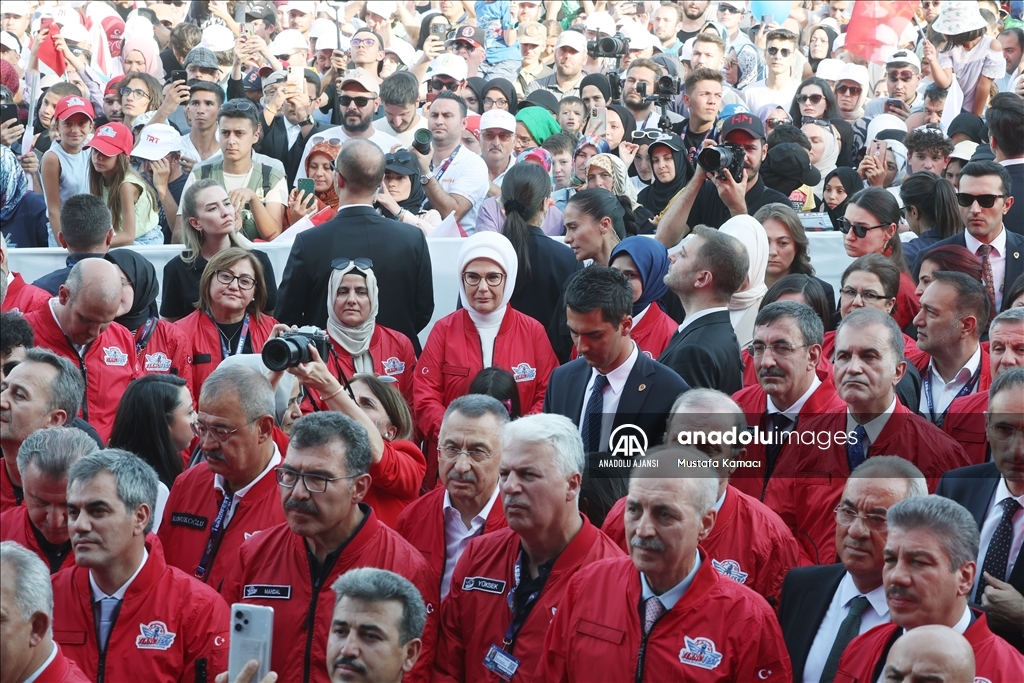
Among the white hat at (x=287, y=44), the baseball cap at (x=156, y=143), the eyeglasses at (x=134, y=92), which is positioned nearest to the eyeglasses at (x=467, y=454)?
the baseball cap at (x=156, y=143)

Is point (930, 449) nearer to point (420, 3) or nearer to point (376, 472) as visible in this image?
point (376, 472)

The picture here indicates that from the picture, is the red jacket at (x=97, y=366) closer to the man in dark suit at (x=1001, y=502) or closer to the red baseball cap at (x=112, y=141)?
the red baseball cap at (x=112, y=141)

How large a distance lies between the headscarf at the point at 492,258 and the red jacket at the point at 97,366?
5.37ft

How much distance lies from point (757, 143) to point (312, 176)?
2724 mm

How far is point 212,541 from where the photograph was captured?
4.81 metres

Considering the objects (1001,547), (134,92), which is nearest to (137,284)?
(1001,547)

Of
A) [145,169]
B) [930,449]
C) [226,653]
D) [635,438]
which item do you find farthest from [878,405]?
[145,169]

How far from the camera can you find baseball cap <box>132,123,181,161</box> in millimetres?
8805

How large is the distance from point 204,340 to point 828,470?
3.13m

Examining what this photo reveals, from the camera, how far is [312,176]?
830 centimetres

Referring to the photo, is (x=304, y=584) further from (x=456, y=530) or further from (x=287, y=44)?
(x=287, y=44)

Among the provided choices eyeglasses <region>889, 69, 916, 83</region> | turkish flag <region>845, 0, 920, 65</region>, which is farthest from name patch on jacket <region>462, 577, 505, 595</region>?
turkish flag <region>845, 0, 920, 65</region>

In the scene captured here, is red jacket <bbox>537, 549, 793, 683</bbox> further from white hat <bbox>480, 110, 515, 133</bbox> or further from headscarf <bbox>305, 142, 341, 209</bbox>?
white hat <bbox>480, 110, 515, 133</bbox>

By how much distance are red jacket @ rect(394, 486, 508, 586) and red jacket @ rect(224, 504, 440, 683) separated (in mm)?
275
